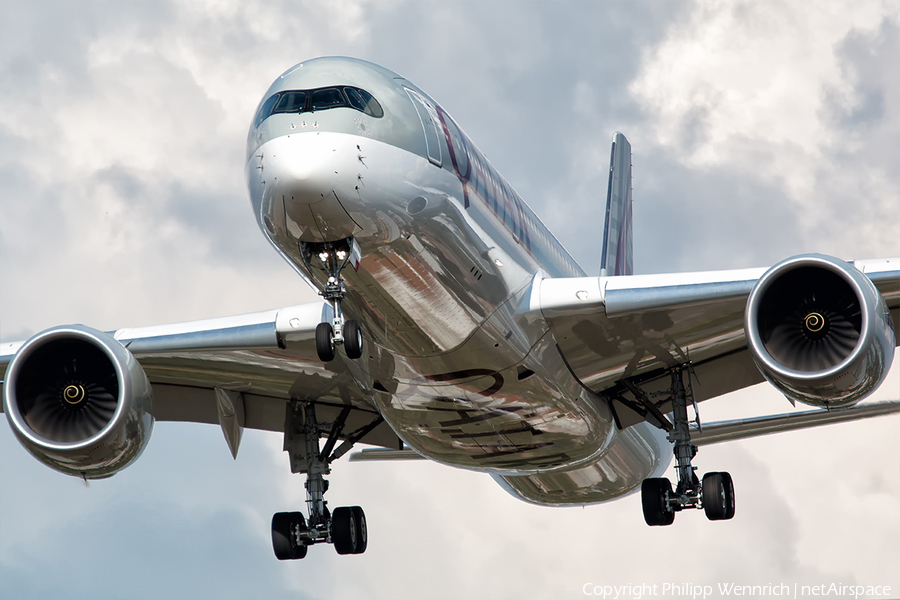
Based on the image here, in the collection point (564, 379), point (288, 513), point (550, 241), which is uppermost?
point (550, 241)

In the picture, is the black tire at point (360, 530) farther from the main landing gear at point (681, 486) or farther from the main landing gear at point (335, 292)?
the main landing gear at point (335, 292)

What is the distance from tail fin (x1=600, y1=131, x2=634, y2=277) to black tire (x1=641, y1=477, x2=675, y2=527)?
9.29 m

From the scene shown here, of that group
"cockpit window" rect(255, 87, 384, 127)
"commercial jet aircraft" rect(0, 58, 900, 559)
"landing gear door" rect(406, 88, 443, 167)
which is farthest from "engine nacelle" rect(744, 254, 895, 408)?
"cockpit window" rect(255, 87, 384, 127)

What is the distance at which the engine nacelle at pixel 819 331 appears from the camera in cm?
1441

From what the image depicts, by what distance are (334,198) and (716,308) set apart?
6293 millimetres

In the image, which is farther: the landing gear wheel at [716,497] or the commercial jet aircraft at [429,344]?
the landing gear wheel at [716,497]

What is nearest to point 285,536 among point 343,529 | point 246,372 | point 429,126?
point 343,529

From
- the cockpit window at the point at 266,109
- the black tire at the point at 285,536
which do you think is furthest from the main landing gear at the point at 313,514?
the cockpit window at the point at 266,109

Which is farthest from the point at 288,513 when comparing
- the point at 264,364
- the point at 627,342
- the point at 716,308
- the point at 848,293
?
the point at 848,293

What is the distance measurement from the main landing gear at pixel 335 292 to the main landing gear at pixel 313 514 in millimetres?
6229

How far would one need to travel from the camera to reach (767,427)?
20.4m

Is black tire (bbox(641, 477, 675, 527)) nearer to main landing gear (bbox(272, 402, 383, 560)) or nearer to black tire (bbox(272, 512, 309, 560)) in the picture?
main landing gear (bbox(272, 402, 383, 560))

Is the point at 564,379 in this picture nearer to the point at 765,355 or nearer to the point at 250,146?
the point at 765,355

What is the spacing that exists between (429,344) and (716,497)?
5706 mm
